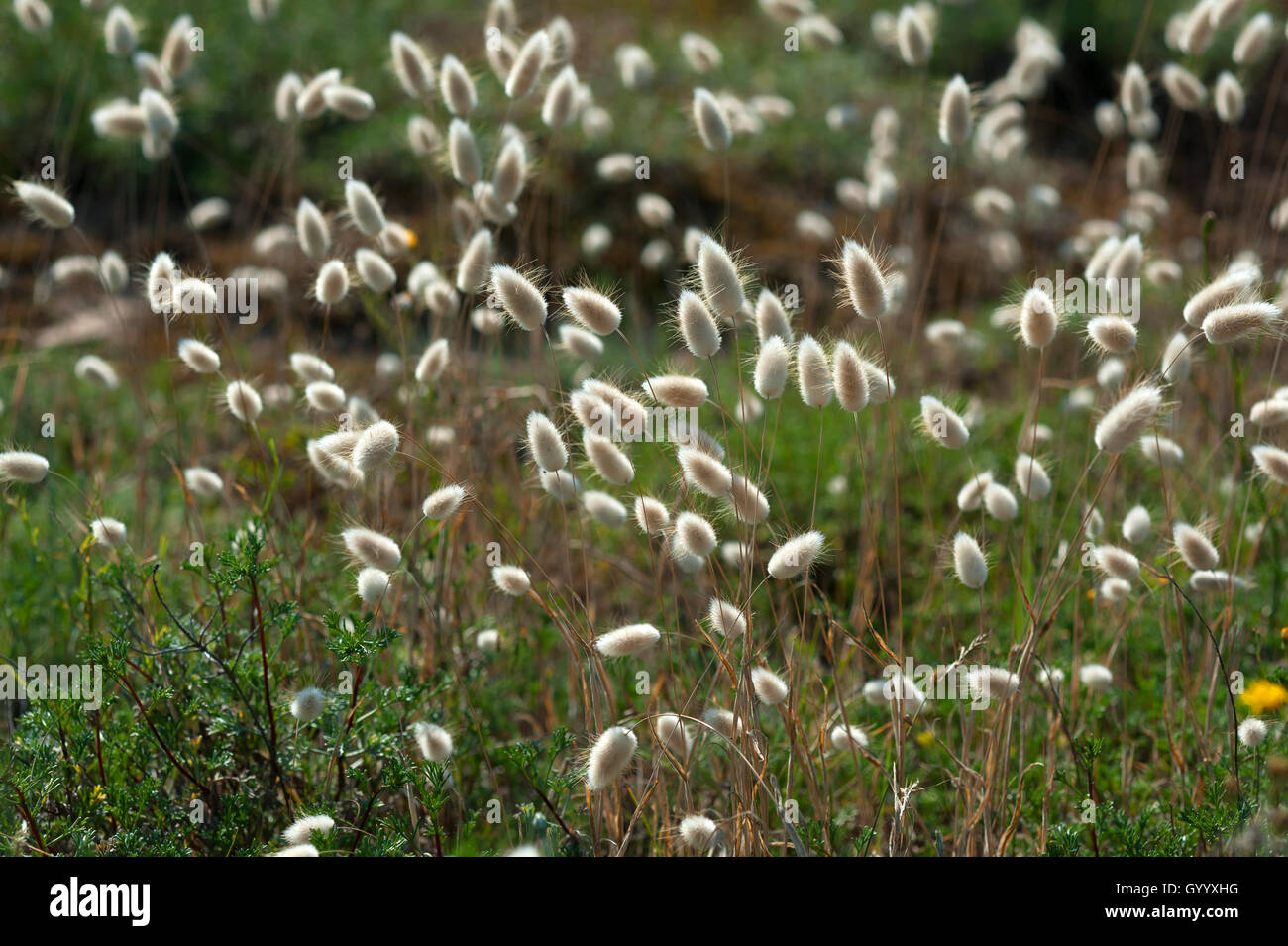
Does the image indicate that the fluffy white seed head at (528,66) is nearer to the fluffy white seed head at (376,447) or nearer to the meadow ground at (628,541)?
the meadow ground at (628,541)

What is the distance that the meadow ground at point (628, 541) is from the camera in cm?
177

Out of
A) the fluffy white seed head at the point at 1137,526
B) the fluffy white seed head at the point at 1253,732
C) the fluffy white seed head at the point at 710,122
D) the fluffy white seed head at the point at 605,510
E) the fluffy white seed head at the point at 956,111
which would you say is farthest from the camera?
the fluffy white seed head at the point at 956,111

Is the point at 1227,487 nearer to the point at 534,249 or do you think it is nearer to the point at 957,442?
the point at 957,442

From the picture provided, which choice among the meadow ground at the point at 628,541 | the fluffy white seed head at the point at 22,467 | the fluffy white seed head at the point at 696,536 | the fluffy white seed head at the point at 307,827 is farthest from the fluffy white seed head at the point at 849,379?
the fluffy white seed head at the point at 22,467

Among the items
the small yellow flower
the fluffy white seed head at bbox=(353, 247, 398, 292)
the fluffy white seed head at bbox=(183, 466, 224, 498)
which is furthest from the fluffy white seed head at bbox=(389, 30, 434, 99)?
the small yellow flower

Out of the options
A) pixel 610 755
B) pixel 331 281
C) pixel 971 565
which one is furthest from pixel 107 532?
pixel 971 565

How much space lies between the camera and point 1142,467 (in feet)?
11.6

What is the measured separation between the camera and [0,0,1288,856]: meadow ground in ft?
5.80

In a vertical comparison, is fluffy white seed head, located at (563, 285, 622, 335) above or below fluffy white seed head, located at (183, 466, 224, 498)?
above

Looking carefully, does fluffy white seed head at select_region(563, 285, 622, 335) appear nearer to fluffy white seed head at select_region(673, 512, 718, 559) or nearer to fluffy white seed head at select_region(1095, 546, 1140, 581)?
fluffy white seed head at select_region(673, 512, 718, 559)

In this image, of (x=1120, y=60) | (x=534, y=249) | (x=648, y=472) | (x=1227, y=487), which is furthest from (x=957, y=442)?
→ (x=1120, y=60)

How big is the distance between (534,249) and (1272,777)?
385 centimetres

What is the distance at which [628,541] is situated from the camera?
3.46 meters

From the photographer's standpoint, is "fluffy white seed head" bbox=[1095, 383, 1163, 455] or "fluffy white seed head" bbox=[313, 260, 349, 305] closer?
"fluffy white seed head" bbox=[1095, 383, 1163, 455]
